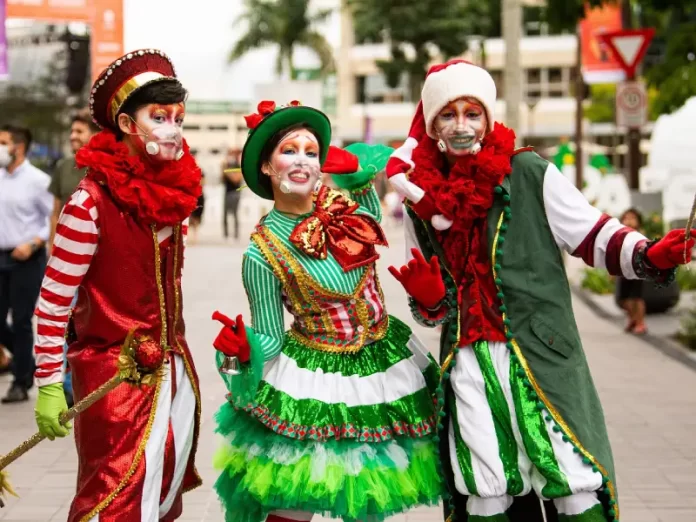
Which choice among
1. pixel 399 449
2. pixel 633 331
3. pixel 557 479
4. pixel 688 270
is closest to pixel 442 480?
pixel 399 449

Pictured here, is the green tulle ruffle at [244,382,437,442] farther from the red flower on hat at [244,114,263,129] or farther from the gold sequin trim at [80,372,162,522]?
the red flower on hat at [244,114,263,129]

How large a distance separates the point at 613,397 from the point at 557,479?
534 centimetres

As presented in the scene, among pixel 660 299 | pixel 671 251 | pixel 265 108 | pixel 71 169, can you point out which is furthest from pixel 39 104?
pixel 671 251

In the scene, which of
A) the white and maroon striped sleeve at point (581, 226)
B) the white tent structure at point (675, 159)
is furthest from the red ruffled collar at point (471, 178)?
the white tent structure at point (675, 159)

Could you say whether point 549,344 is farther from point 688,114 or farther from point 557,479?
point 688,114

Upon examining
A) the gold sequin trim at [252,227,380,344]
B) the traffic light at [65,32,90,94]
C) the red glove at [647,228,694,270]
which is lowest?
the gold sequin trim at [252,227,380,344]

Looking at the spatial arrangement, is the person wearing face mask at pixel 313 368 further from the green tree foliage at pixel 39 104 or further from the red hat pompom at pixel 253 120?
the green tree foliage at pixel 39 104

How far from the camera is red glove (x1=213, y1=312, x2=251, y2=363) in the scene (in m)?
4.32

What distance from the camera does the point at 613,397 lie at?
9352 millimetres

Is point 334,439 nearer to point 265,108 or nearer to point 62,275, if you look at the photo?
point 62,275

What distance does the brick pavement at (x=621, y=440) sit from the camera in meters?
6.30

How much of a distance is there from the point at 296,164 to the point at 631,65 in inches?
420

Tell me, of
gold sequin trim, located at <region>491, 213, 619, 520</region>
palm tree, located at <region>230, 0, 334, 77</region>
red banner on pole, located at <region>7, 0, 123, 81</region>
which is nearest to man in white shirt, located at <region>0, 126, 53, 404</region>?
gold sequin trim, located at <region>491, 213, 619, 520</region>

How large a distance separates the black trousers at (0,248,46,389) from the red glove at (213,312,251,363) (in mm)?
4849
